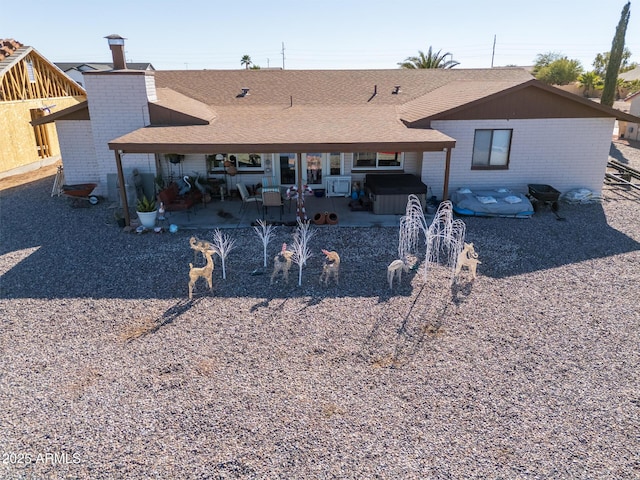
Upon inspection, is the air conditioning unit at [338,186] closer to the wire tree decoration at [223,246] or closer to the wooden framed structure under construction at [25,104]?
the wire tree decoration at [223,246]

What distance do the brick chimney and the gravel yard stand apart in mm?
6367

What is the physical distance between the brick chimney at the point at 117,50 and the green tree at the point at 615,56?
1064 inches

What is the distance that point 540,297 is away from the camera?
8.79 m

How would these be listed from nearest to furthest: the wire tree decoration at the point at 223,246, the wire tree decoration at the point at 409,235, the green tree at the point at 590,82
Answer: the wire tree decoration at the point at 223,246
the wire tree decoration at the point at 409,235
the green tree at the point at 590,82

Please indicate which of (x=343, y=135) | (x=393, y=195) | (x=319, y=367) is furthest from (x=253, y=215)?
(x=319, y=367)

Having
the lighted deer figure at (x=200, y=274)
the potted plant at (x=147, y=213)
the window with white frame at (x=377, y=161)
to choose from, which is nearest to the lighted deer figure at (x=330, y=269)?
the lighted deer figure at (x=200, y=274)

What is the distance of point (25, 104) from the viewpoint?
20.2 m

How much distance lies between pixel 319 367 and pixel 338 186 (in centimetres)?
931

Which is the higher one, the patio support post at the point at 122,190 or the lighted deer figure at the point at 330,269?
the patio support post at the point at 122,190

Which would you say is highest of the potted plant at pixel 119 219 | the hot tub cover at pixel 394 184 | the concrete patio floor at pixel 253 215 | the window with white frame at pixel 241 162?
the window with white frame at pixel 241 162

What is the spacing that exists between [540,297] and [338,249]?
4491 mm

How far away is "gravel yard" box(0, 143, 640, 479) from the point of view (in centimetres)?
524

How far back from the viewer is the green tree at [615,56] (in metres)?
26.9

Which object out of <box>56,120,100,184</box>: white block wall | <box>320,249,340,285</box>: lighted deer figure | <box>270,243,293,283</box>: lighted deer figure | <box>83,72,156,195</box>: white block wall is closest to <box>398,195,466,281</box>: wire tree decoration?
<box>320,249,340,285</box>: lighted deer figure
